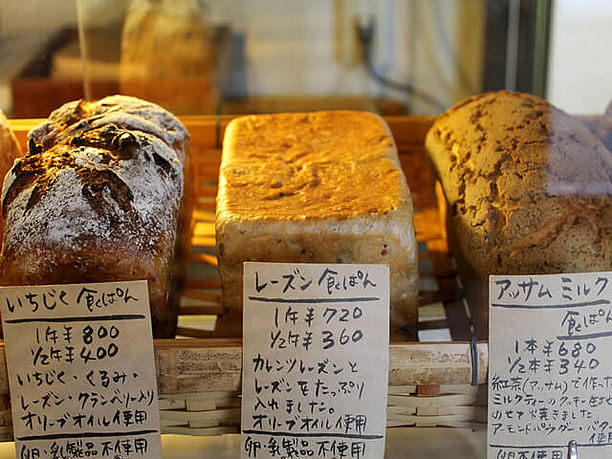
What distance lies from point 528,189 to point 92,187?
23.8 inches

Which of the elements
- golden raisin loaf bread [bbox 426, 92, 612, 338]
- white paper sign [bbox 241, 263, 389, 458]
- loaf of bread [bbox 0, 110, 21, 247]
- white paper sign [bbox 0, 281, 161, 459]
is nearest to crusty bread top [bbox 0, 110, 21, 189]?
loaf of bread [bbox 0, 110, 21, 247]

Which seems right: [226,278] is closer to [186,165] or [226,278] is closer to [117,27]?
[186,165]

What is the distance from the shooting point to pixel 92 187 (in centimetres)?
90

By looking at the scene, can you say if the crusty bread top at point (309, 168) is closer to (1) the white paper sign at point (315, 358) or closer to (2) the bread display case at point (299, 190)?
(2) the bread display case at point (299, 190)

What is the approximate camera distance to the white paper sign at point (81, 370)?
81 centimetres

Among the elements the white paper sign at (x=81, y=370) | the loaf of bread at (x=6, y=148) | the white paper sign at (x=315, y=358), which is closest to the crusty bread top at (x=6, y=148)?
the loaf of bread at (x=6, y=148)

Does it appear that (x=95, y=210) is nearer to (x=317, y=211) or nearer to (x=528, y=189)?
(x=317, y=211)

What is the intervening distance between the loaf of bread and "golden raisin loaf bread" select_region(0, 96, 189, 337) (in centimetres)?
4

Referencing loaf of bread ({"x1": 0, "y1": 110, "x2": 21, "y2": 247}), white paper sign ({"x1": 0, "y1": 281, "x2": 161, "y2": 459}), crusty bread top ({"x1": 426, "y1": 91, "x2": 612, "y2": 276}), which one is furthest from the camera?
loaf of bread ({"x1": 0, "y1": 110, "x2": 21, "y2": 247})

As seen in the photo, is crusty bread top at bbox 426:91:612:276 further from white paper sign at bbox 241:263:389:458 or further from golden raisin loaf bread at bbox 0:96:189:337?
golden raisin loaf bread at bbox 0:96:189:337

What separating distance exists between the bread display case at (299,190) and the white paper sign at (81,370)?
0.12 ft

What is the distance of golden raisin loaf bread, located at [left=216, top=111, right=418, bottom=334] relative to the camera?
3.01 feet

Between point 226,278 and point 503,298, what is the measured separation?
0.38 m

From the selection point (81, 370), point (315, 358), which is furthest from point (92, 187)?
point (315, 358)
